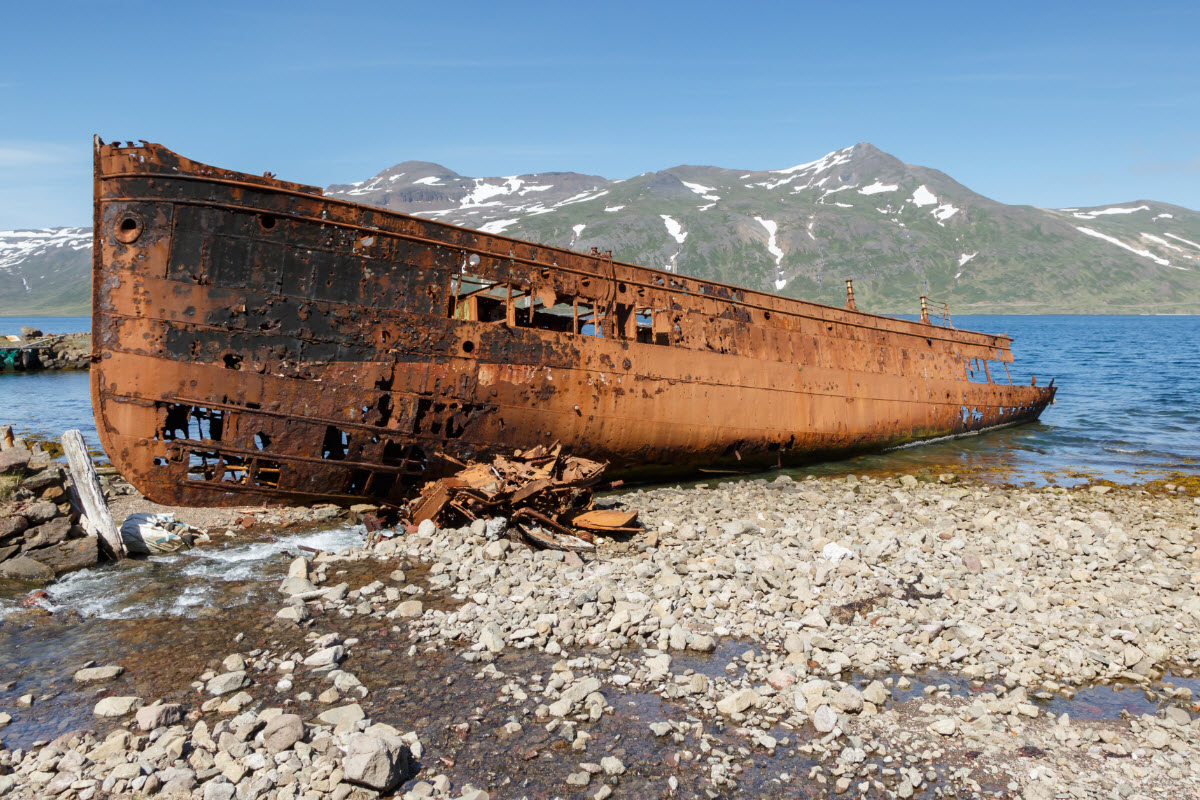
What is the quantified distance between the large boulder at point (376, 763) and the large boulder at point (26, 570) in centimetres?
598

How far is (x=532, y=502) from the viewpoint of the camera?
1016 cm

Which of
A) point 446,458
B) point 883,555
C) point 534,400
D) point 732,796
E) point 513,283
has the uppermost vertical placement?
point 513,283

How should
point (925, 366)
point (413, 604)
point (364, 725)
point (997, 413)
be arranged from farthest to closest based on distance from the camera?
point (997, 413), point (925, 366), point (413, 604), point (364, 725)

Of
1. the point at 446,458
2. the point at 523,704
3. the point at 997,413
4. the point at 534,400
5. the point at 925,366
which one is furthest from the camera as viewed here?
the point at 997,413

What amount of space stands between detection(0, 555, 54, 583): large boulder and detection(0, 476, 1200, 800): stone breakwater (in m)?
3.12

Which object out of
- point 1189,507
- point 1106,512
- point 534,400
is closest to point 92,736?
point 534,400

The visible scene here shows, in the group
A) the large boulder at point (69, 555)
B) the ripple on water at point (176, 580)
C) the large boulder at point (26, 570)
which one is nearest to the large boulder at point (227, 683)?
the ripple on water at point (176, 580)

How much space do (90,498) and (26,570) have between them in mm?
1292

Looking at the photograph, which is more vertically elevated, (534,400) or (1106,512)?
(534,400)

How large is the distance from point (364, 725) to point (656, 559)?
4.70m

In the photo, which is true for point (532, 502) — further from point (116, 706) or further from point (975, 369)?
point (975, 369)

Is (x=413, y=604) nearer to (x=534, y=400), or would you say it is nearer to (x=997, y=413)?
(x=534, y=400)

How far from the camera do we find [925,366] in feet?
71.9

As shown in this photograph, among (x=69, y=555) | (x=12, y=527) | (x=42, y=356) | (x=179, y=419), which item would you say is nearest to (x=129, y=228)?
(x=179, y=419)
